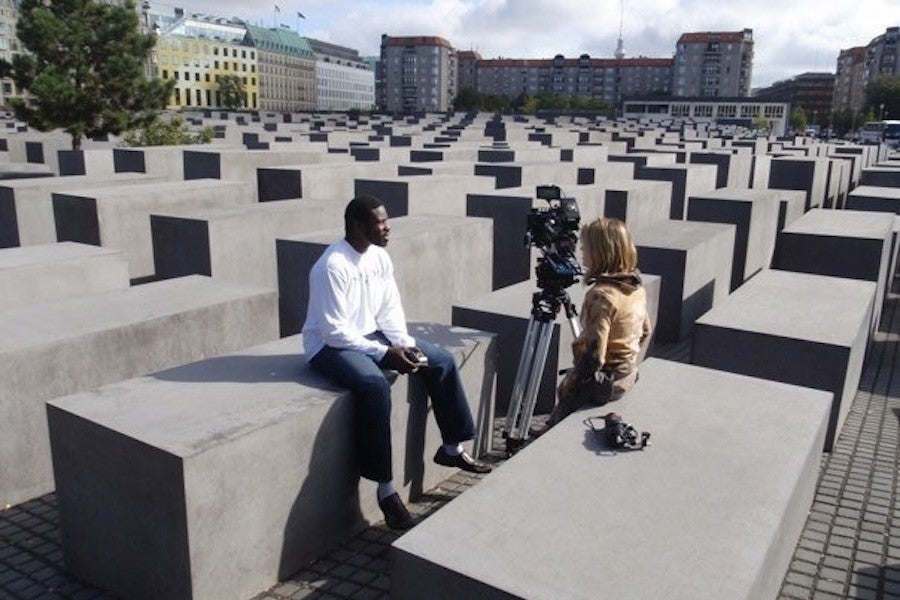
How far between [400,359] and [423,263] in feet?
12.4

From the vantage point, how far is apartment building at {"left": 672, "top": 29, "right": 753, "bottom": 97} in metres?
143

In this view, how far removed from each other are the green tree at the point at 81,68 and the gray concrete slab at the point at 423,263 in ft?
43.4

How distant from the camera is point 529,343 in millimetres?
5090

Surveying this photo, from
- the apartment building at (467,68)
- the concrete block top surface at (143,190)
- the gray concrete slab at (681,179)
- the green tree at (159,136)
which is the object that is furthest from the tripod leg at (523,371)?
the apartment building at (467,68)

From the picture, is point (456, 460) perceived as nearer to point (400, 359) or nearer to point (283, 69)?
point (400, 359)

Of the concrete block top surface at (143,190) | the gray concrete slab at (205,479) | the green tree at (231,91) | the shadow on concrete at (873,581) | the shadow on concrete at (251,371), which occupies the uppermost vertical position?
the green tree at (231,91)

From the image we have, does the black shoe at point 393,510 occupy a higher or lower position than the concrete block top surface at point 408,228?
lower

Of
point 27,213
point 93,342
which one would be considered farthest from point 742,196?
point 27,213

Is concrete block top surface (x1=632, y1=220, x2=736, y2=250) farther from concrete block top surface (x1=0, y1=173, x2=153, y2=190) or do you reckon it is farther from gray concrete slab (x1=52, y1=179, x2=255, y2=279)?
concrete block top surface (x1=0, y1=173, x2=153, y2=190)

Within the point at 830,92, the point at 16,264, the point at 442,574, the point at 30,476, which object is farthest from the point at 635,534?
the point at 830,92

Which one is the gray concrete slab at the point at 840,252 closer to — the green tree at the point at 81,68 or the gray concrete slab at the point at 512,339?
the gray concrete slab at the point at 512,339

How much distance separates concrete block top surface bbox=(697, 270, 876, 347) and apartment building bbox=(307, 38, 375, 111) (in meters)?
138

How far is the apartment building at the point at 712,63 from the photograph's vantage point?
14275cm

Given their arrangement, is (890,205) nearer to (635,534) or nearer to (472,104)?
(635,534)
